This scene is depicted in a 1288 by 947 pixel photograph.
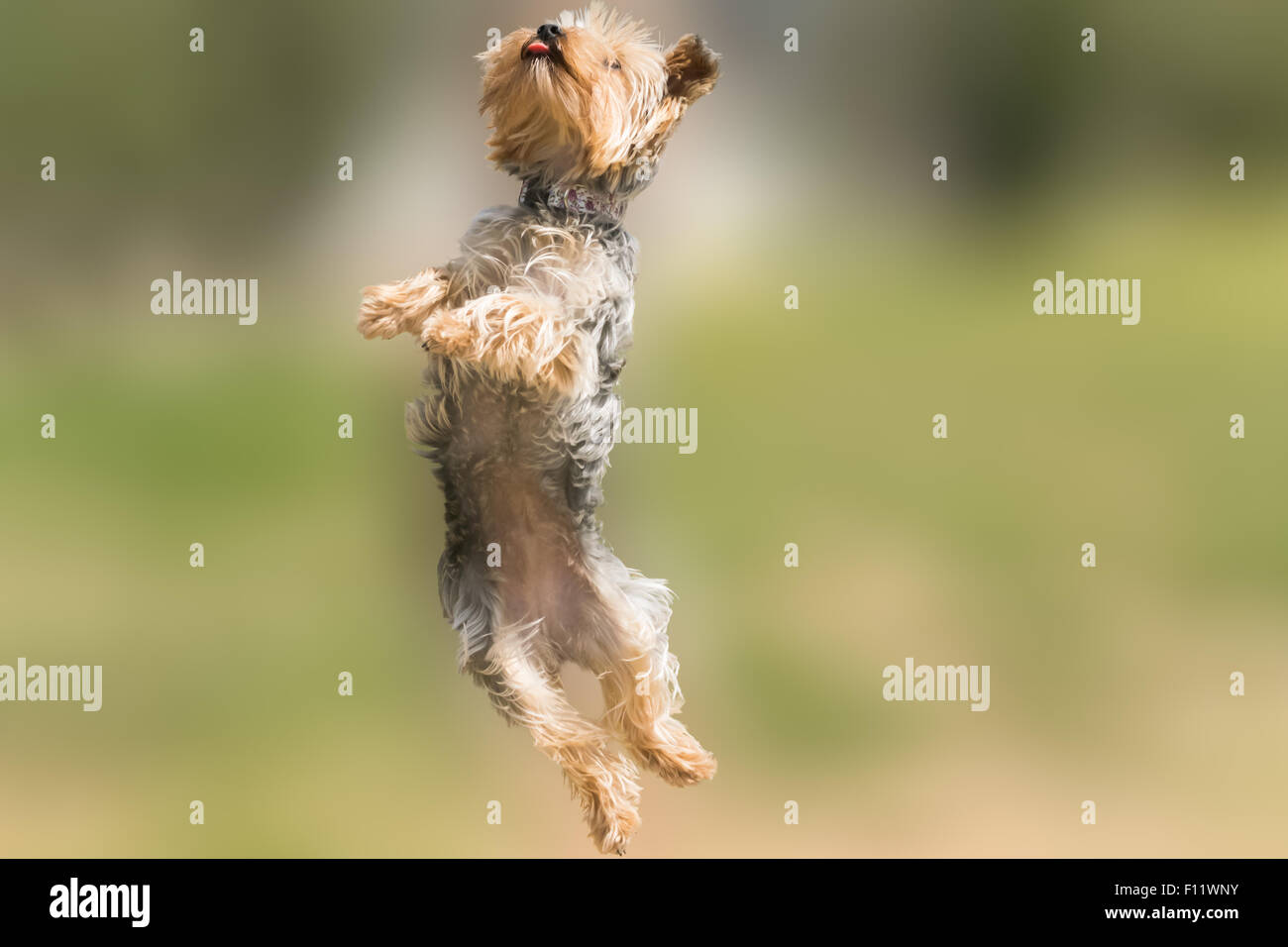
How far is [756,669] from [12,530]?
2.05 meters

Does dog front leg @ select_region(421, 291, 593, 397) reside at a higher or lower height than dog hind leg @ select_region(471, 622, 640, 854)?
higher

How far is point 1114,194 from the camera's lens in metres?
2.92

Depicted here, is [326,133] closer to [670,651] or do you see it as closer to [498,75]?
[498,75]

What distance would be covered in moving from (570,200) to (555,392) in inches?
17.0

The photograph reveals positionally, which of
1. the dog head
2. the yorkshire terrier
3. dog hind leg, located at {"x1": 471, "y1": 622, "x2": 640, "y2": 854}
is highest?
the dog head

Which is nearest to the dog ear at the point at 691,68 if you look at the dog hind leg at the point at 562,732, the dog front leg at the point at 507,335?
the dog front leg at the point at 507,335

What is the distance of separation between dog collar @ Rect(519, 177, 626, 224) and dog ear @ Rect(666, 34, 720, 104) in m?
0.28

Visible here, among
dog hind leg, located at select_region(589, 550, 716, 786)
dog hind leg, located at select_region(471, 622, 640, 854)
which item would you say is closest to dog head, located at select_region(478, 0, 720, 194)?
dog hind leg, located at select_region(589, 550, 716, 786)

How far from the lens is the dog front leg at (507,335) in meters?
2.14

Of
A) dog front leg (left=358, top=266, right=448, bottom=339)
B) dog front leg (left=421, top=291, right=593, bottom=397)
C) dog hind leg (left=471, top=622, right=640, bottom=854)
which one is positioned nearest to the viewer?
dog front leg (left=421, top=291, right=593, bottom=397)

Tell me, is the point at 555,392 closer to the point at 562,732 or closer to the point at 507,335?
the point at 507,335

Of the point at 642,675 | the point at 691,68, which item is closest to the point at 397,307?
the point at 691,68

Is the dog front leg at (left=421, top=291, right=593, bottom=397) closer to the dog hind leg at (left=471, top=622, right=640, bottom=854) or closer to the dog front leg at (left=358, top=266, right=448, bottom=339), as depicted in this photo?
the dog front leg at (left=358, top=266, right=448, bottom=339)

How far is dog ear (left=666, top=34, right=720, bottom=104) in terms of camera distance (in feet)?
7.63
